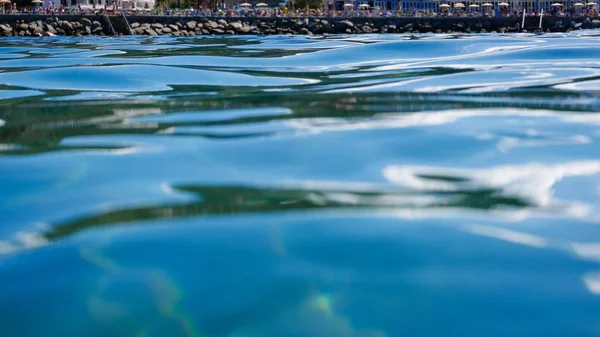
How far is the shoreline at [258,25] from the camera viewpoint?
29.7 metres

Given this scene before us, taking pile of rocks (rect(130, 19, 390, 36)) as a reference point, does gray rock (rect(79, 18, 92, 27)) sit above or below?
above

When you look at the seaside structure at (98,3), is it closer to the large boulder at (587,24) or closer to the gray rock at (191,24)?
the gray rock at (191,24)

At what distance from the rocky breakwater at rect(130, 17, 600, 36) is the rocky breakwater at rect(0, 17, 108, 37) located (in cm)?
154

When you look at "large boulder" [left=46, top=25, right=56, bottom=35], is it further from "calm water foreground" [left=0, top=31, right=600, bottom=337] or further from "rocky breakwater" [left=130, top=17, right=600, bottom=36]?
"calm water foreground" [left=0, top=31, right=600, bottom=337]

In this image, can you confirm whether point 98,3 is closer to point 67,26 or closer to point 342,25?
point 67,26

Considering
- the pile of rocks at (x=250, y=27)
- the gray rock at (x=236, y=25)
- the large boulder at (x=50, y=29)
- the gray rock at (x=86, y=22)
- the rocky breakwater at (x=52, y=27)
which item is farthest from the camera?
the gray rock at (x=236, y=25)

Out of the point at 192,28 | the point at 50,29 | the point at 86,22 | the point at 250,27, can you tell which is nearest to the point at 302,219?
the point at 50,29

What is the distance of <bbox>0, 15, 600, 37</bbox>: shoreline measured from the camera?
2967 centimetres

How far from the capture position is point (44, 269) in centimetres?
172

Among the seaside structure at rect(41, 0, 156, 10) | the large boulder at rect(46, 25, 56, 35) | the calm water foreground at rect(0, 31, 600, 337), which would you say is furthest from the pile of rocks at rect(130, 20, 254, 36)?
the seaside structure at rect(41, 0, 156, 10)

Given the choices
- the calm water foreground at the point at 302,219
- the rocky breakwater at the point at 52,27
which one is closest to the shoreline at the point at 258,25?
the rocky breakwater at the point at 52,27

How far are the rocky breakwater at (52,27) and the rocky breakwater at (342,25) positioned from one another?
1.54 metres

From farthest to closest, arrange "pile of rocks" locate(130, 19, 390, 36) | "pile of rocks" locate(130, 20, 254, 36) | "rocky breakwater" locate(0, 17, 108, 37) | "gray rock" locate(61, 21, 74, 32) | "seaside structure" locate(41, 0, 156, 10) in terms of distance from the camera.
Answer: "seaside structure" locate(41, 0, 156, 10) → "pile of rocks" locate(130, 19, 390, 36) → "gray rock" locate(61, 21, 74, 32) → "pile of rocks" locate(130, 20, 254, 36) → "rocky breakwater" locate(0, 17, 108, 37)

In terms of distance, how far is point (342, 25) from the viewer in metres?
33.5
